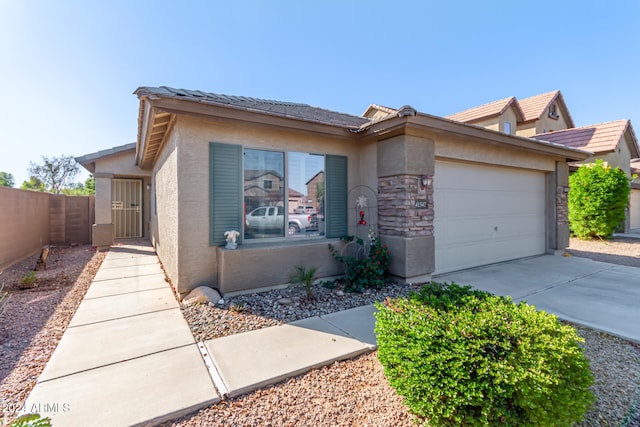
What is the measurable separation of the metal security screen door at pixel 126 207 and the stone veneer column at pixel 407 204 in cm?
1087

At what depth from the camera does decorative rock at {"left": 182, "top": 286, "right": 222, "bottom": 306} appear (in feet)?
14.5

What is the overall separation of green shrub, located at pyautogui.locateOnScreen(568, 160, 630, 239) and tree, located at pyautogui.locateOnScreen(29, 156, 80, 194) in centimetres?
4138

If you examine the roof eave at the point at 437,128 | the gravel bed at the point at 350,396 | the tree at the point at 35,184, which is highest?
the tree at the point at 35,184

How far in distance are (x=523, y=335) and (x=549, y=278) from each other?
526 centimetres

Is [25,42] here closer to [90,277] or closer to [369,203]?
→ [90,277]

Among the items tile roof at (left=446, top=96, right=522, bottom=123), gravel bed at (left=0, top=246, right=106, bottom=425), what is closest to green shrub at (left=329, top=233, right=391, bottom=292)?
gravel bed at (left=0, top=246, right=106, bottom=425)

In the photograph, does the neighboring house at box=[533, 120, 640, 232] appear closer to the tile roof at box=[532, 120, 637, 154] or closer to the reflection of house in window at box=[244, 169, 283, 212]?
the tile roof at box=[532, 120, 637, 154]

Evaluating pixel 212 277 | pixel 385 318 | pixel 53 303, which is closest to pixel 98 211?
pixel 53 303

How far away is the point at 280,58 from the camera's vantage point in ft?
31.1

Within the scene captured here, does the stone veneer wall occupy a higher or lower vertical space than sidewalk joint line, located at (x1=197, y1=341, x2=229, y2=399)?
higher

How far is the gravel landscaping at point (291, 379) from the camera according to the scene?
2.14 metres

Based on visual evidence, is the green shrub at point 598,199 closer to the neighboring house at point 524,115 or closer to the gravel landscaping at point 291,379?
the neighboring house at point 524,115

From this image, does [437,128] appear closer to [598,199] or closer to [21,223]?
[21,223]

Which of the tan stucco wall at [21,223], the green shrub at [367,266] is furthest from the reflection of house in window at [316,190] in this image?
the tan stucco wall at [21,223]
